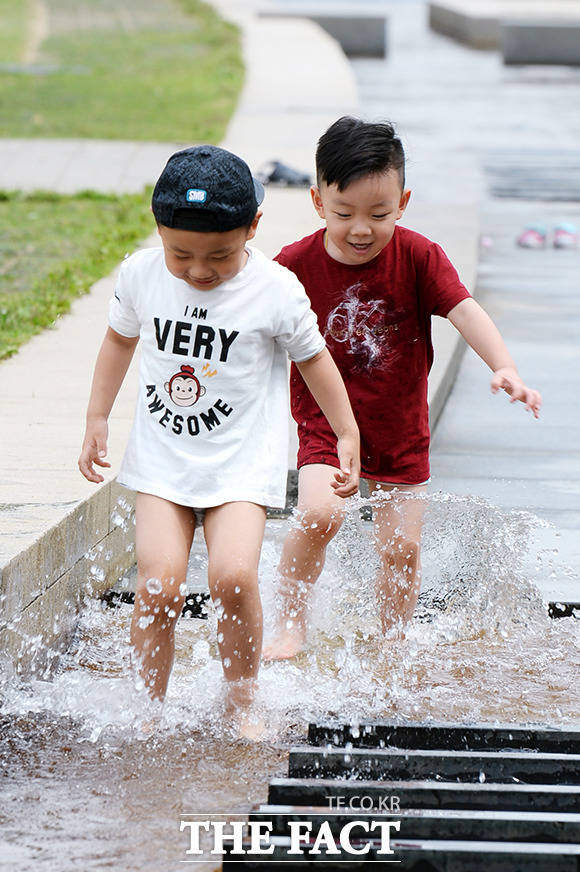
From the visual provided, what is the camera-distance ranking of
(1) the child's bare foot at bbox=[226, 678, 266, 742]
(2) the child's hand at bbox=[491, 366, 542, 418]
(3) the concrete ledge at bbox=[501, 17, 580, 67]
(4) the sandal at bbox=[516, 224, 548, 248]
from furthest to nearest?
1. (3) the concrete ledge at bbox=[501, 17, 580, 67]
2. (4) the sandal at bbox=[516, 224, 548, 248]
3. (1) the child's bare foot at bbox=[226, 678, 266, 742]
4. (2) the child's hand at bbox=[491, 366, 542, 418]

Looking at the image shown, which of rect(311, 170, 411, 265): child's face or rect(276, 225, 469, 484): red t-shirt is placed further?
rect(276, 225, 469, 484): red t-shirt

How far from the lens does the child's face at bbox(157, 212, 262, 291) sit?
3289mm

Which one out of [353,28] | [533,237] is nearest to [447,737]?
[533,237]

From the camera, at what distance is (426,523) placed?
4.58 metres

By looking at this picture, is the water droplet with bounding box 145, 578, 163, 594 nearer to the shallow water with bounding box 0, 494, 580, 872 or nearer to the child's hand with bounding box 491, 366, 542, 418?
the shallow water with bounding box 0, 494, 580, 872

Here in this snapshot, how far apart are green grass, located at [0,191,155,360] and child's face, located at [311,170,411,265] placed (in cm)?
270

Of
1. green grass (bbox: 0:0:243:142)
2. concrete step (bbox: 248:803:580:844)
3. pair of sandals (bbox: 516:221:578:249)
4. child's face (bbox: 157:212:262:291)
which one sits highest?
green grass (bbox: 0:0:243:142)

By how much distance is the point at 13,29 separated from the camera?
26.9 meters

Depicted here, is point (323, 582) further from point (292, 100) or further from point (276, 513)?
point (292, 100)

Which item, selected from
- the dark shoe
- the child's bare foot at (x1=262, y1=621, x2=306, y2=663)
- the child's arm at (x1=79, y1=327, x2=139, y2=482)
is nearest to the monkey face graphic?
the child's arm at (x1=79, y1=327, x2=139, y2=482)

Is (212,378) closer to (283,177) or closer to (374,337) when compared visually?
(374,337)

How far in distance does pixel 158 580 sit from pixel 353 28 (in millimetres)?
25294

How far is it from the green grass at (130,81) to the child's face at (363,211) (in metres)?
9.42

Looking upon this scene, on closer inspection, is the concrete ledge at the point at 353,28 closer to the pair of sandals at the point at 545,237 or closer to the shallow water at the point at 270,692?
the pair of sandals at the point at 545,237
